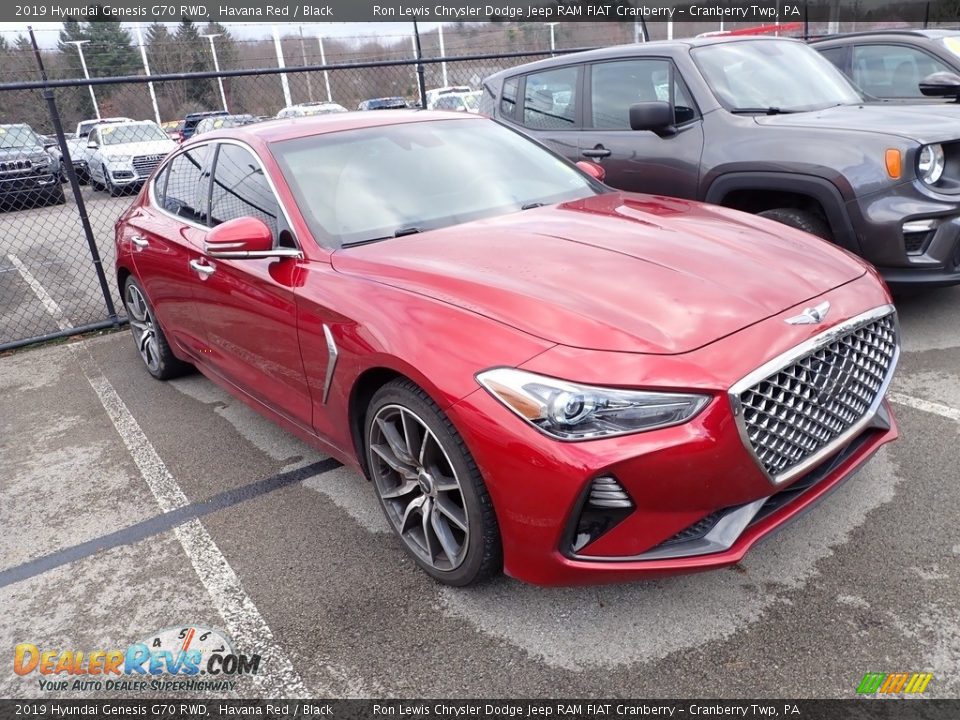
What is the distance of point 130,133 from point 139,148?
1493mm

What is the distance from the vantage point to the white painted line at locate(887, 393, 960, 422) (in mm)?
3560

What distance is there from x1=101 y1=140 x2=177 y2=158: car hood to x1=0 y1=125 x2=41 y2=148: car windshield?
1329 millimetres

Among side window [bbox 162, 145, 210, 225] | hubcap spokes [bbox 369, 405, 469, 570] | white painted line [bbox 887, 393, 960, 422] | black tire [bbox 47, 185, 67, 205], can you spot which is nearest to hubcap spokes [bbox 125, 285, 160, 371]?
side window [bbox 162, 145, 210, 225]

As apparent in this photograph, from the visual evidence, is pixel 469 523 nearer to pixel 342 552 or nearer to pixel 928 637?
pixel 342 552

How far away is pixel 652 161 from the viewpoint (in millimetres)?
5273

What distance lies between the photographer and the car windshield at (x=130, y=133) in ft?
54.7

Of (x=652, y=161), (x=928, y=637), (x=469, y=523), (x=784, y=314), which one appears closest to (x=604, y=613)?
(x=469, y=523)

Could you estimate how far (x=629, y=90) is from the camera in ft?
18.2

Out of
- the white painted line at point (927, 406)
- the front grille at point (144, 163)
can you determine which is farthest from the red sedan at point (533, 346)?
the front grille at point (144, 163)

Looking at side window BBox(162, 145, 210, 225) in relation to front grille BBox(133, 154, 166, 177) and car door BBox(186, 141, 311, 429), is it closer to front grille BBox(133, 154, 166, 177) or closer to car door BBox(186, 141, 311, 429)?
car door BBox(186, 141, 311, 429)

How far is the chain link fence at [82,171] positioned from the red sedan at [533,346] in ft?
4.90

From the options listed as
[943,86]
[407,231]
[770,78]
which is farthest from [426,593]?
[943,86]

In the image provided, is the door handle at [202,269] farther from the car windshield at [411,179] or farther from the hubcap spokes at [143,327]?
the hubcap spokes at [143,327]

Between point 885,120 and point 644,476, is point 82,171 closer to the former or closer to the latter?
point 885,120
